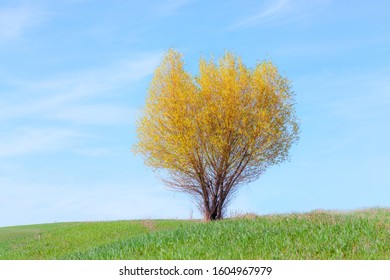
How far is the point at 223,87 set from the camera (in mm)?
26406

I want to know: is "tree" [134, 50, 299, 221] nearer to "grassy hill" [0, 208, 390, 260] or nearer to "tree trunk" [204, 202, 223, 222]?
"tree trunk" [204, 202, 223, 222]

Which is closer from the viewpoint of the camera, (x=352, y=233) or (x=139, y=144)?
(x=352, y=233)

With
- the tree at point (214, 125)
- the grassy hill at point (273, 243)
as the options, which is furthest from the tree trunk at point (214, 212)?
the grassy hill at point (273, 243)

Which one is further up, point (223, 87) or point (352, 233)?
point (223, 87)

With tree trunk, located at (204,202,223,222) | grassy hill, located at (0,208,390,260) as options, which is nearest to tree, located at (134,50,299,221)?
tree trunk, located at (204,202,223,222)

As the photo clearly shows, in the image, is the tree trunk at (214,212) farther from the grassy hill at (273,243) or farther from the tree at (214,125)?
the grassy hill at (273,243)

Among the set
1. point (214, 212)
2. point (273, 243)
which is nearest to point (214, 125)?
point (214, 212)

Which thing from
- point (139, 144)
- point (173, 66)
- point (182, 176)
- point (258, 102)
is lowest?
point (182, 176)

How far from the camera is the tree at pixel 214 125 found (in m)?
26.1

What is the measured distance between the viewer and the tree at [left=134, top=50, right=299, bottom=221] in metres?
26.1
